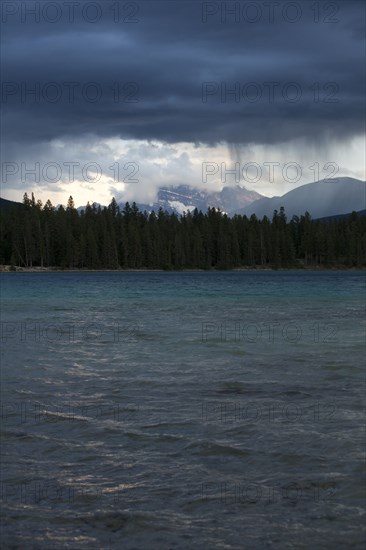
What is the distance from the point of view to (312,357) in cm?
2444

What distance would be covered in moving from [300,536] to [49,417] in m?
7.93

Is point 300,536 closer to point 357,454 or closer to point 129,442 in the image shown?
point 357,454

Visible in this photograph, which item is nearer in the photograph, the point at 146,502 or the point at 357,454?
the point at 146,502

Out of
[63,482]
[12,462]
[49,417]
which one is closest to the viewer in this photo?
[63,482]

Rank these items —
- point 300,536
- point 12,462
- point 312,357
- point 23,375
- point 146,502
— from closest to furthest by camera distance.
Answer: point 300,536
point 146,502
point 12,462
point 23,375
point 312,357

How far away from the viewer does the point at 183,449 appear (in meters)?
12.0

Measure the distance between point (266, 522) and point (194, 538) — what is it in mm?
1074

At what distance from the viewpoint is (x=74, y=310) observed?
182 feet

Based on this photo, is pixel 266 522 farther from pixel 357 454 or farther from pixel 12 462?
pixel 12 462

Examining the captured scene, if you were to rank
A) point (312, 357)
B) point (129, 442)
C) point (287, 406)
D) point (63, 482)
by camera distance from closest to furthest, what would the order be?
point (63, 482), point (129, 442), point (287, 406), point (312, 357)

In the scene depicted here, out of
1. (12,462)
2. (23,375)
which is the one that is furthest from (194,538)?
(23,375)

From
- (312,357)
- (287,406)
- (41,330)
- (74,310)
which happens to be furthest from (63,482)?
(74,310)

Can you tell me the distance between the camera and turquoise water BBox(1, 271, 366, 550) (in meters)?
8.52

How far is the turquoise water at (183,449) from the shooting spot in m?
8.52
